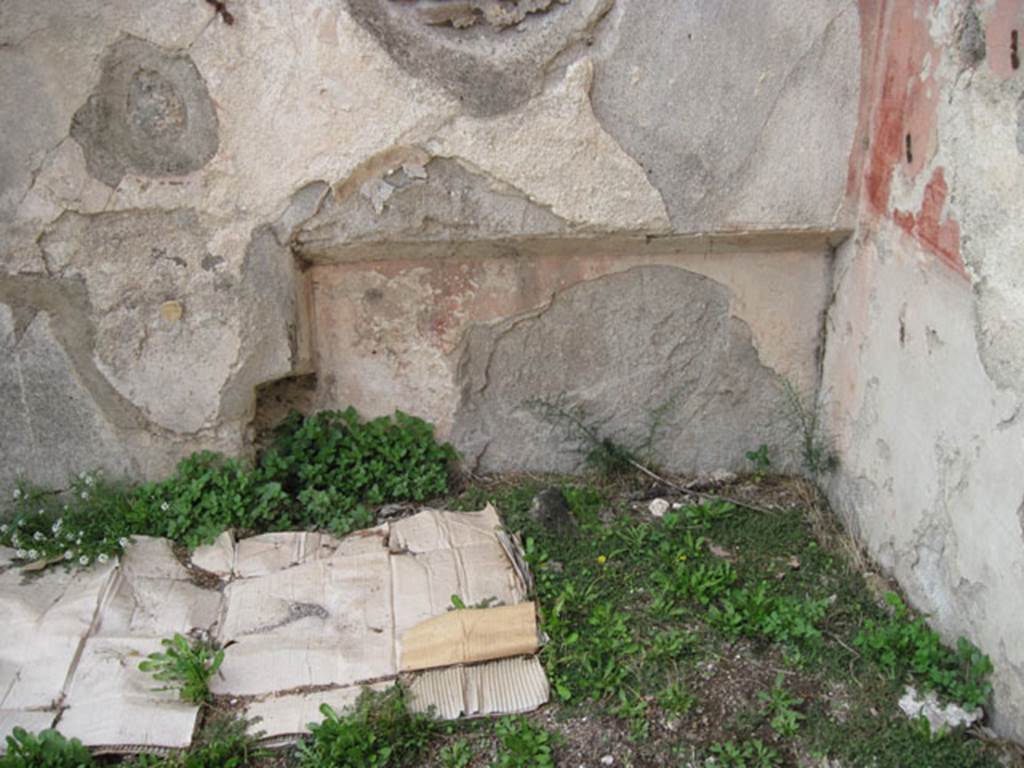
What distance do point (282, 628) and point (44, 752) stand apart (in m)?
0.63

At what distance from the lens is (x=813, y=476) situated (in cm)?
318

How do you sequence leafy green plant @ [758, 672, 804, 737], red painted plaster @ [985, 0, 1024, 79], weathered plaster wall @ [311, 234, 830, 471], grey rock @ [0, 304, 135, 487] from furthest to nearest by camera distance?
weathered plaster wall @ [311, 234, 830, 471] < grey rock @ [0, 304, 135, 487] < leafy green plant @ [758, 672, 804, 737] < red painted plaster @ [985, 0, 1024, 79]

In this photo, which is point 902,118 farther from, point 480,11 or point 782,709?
point 782,709

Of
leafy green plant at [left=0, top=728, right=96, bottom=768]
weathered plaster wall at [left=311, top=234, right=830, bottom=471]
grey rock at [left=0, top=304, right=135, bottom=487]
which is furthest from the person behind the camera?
weathered plaster wall at [left=311, top=234, right=830, bottom=471]

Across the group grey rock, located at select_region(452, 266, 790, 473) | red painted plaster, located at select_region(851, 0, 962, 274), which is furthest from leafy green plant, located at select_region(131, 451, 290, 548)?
red painted plaster, located at select_region(851, 0, 962, 274)

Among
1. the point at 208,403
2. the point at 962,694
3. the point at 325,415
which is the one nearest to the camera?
the point at 962,694

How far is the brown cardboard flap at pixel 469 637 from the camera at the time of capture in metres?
2.44

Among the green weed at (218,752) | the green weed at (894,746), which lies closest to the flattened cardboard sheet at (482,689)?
the green weed at (218,752)

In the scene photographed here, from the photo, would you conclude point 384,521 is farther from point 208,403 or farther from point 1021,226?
point 1021,226

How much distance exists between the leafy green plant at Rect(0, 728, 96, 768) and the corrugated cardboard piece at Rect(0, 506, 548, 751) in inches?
2.3

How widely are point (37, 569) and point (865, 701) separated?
7.34 ft

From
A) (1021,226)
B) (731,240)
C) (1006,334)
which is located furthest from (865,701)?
(731,240)

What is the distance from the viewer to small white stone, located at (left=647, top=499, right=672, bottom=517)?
10.0ft

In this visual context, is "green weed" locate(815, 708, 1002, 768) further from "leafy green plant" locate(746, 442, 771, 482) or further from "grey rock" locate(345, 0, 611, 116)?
"grey rock" locate(345, 0, 611, 116)
